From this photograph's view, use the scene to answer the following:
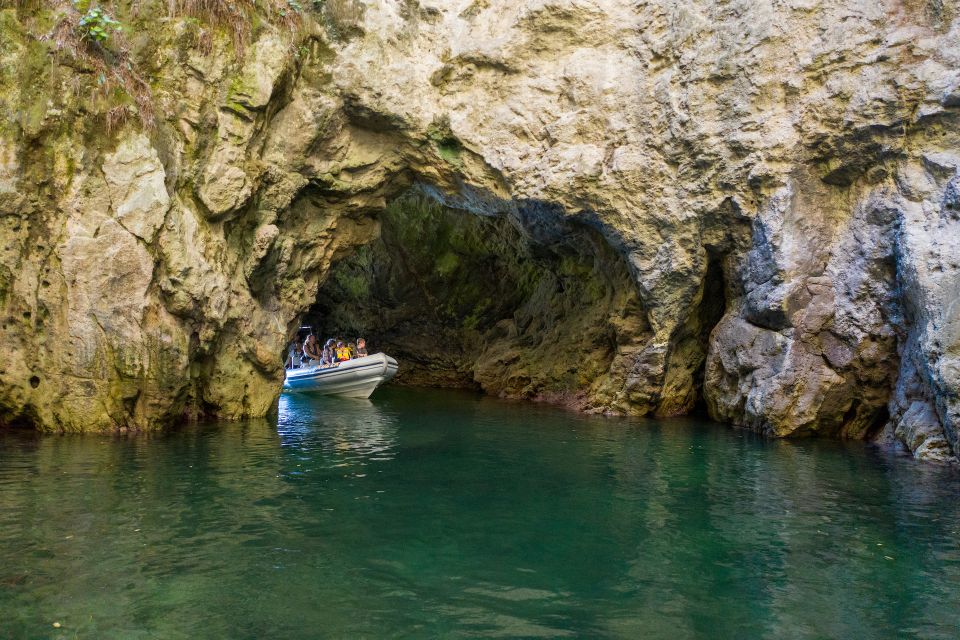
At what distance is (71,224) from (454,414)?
28.9 ft

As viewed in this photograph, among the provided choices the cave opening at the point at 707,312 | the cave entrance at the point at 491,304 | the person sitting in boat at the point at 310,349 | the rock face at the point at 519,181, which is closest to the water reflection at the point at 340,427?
the rock face at the point at 519,181

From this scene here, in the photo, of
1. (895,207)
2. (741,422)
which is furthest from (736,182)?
(741,422)

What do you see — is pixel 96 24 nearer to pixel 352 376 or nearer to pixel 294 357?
pixel 352 376

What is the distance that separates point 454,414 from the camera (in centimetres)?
1742

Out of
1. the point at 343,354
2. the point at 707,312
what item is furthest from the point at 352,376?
the point at 707,312

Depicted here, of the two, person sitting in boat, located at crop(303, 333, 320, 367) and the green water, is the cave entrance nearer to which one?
person sitting in boat, located at crop(303, 333, 320, 367)

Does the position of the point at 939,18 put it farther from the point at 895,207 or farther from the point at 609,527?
the point at 609,527

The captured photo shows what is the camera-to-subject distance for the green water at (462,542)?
16.9 feet

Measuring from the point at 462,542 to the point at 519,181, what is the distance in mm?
10124

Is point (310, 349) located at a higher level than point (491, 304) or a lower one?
lower

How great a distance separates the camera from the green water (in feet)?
16.9

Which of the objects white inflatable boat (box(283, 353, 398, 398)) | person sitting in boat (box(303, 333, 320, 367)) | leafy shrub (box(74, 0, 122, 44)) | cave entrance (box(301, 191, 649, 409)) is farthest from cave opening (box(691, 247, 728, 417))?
person sitting in boat (box(303, 333, 320, 367))

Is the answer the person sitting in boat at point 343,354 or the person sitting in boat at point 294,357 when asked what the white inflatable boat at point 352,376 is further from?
the person sitting in boat at point 294,357

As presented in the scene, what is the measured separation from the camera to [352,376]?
21438mm
